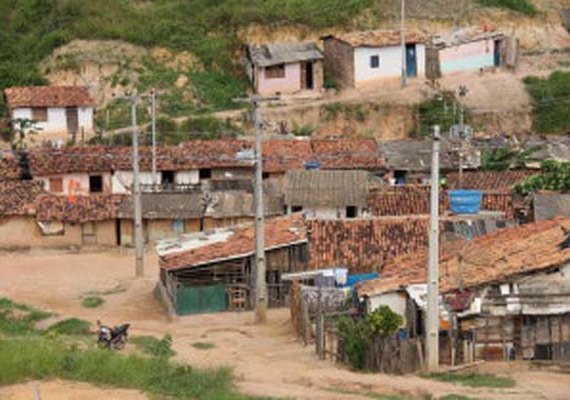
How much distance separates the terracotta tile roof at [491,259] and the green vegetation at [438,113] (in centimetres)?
2385

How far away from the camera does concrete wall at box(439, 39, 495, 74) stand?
190 feet

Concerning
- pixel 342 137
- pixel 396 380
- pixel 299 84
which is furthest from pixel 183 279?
pixel 299 84

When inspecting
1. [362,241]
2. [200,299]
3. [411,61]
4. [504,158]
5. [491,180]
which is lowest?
[200,299]

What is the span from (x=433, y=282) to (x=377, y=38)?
32933 millimetres

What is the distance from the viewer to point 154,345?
2791 centimetres

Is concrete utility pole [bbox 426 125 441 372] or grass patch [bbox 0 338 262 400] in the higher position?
concrete utility pole [bbox 426 125 441 372]

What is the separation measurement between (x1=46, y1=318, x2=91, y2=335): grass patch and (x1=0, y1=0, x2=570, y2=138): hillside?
77.2 feet

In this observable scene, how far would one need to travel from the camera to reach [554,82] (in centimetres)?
5794

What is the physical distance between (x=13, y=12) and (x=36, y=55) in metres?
4.91

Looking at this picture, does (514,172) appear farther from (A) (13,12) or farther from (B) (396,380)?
(A) (13,12)

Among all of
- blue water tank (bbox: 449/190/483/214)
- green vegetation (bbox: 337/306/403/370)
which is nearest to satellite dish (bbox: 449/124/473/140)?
blue water tank (bbox: 449/190/483/214)

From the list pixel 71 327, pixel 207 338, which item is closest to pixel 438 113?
pixel 207 338

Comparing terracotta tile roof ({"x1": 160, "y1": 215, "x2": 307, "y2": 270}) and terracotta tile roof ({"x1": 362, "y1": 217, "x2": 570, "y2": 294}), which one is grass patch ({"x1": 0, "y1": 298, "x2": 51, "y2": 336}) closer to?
terracotta tile roof ({"x1": 160, "y1": 215, "x2": 307, "y2": 270})

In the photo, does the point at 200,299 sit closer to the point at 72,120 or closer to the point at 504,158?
the point at 504,158
